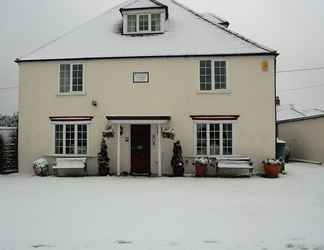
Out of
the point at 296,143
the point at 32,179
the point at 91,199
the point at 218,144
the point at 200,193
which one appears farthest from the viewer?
the point at 296,143

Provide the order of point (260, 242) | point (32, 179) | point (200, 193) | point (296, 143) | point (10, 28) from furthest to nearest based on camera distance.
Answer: point (10, 28), point (296, 143), point (32, 179), point (200, 193), point (260, 242)

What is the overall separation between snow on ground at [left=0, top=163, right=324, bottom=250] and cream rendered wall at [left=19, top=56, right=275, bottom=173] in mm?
3418

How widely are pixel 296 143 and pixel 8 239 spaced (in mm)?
23968

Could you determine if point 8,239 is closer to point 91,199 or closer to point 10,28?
point 91,199

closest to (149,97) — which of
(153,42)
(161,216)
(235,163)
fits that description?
(153,42)

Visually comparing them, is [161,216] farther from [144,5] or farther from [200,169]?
[144,5]

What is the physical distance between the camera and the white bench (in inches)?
650

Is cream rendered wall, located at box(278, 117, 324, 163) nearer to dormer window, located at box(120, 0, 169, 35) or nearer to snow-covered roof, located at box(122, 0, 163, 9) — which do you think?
dormer window, located at box(120, 0, 169, 35)

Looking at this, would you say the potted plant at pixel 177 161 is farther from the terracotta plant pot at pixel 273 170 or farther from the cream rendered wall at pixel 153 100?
the terracotta plant pot at pixel 273 170

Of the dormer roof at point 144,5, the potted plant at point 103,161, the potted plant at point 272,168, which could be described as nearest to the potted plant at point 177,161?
the potted plant at point 103,161

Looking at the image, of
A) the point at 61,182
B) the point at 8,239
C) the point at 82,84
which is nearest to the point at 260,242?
the point at 8,239

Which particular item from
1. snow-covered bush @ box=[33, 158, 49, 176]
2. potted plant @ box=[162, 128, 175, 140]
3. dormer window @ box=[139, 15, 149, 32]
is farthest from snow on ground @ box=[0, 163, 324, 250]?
dormer window @ box=[139, 15, 149, 32]

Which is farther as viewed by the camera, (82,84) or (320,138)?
(320,138)

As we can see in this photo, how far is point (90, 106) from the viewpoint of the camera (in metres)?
17.4
